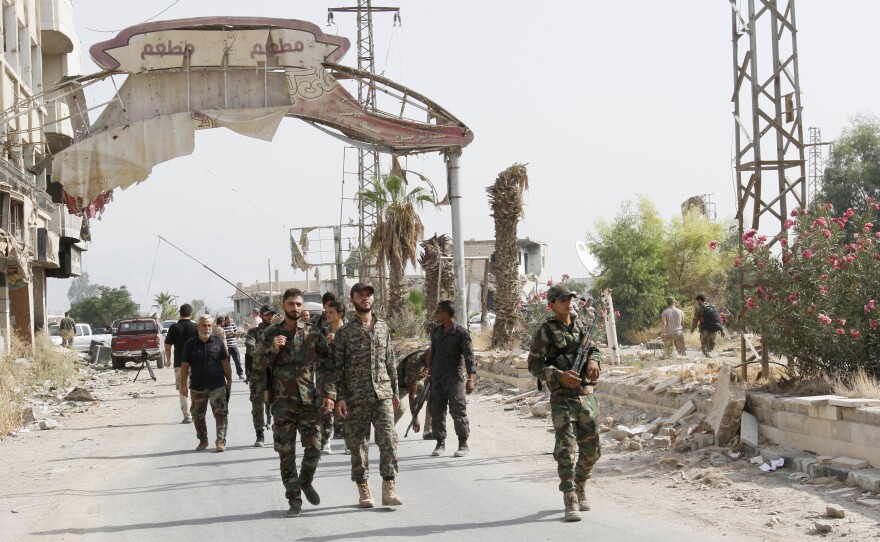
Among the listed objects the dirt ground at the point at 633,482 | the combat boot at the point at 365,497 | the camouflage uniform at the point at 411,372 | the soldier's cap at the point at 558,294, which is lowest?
the dirt ground at the point at 633,482

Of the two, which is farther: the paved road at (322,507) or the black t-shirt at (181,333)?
the black t-shirt at (181,333)

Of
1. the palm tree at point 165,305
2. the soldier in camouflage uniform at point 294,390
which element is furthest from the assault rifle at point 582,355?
the palm tree at point 165,305

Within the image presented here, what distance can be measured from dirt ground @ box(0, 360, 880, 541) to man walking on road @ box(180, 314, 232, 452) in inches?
55.3

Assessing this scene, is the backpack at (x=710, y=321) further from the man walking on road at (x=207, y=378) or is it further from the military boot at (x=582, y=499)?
the military boot at (x=582, y=499)

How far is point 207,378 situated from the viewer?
14117 mm

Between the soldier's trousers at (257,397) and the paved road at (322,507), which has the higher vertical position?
the soldier's trousers at (257,397)

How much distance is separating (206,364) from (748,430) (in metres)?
7.21

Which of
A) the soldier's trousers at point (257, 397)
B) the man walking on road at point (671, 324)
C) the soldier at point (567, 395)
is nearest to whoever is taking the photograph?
the soldier at point (567, 395)

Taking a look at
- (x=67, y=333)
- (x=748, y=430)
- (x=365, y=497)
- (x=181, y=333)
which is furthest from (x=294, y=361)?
(x=67, y=333)

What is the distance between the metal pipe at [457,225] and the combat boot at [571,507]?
13.4 metres

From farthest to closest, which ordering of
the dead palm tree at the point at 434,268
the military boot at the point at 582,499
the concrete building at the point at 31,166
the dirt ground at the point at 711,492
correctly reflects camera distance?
the dead palm tree at the point at 434,268 → the concrete building at the point at 31,166 → the military boot at the point at 582,499 → the dirt ground at the point at 711,492

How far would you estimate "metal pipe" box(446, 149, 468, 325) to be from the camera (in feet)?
71.4

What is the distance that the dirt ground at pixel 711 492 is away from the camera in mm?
8039

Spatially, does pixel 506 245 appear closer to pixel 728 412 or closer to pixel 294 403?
pixel 728 412
